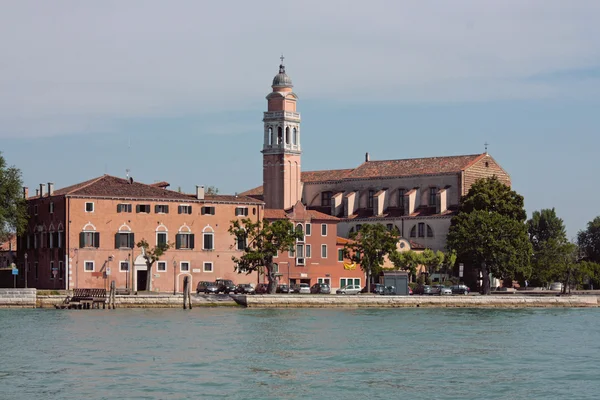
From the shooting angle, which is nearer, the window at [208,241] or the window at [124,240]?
the window at [124,240]

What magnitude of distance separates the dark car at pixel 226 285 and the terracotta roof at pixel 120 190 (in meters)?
5.46

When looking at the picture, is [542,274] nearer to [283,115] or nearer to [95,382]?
[283,115]

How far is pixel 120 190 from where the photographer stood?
247ft

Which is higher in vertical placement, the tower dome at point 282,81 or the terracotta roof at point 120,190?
the tower dome at point 282,81

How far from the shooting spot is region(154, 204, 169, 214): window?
75.8 m

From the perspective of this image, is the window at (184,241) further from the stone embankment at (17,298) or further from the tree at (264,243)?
the stone embankment at (17,298)

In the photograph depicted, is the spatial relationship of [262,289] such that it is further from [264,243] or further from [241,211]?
[241,211]

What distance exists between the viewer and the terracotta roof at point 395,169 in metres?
98.2

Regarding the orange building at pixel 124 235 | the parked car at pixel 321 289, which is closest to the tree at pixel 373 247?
the parked car at pixel 321 289

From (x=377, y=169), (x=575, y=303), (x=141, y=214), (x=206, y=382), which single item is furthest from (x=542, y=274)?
(x=206, y=382)

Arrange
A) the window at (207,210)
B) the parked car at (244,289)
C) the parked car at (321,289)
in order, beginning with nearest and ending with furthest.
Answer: the parked car at (244,289) → the window at (207,210) → the parked car at (321,289)

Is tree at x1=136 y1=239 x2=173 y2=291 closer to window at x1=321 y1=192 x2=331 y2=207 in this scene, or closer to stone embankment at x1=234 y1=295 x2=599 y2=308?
stone embankment at x1=234 y1=295 x2=599 y2=308

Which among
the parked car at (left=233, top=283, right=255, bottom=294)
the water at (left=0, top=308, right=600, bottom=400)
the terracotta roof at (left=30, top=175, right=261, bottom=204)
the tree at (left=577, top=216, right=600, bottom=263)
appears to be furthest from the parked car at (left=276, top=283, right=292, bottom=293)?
the tree at (left=577, top=216, right=600, bottom=263)

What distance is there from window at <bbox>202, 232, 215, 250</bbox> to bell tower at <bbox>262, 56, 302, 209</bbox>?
76.8 ft
